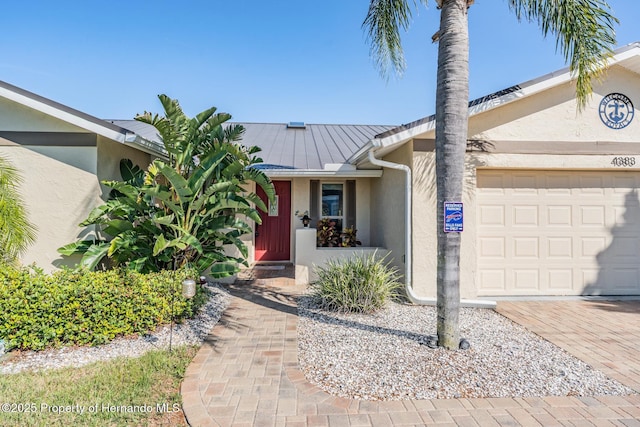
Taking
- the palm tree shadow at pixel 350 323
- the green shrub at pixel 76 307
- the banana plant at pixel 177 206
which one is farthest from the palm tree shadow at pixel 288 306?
the green shrub at pixel 76 307

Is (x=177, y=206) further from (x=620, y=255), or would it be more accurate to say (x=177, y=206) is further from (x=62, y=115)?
(x=620, y=255)

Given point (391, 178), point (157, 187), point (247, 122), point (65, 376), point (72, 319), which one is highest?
point (247, 122)

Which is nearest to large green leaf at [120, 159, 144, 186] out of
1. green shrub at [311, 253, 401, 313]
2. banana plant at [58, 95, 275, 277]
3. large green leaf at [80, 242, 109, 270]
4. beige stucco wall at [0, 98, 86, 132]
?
banana plant at [58, 95, 275, 277]

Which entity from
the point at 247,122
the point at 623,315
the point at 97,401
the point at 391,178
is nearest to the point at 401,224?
the point at 391,178

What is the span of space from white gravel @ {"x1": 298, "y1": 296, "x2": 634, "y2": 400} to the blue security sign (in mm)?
1618

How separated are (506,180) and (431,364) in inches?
190

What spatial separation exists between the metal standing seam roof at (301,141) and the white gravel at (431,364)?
5.37 meters

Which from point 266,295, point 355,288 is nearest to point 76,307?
point 266,295

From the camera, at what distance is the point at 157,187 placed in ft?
18.5

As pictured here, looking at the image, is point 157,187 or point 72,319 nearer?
point 72,319

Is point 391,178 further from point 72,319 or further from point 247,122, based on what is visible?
point 247,122

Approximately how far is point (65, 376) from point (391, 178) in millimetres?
6921

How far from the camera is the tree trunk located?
420cm

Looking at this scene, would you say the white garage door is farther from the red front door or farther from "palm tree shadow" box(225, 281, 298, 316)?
the red front door
